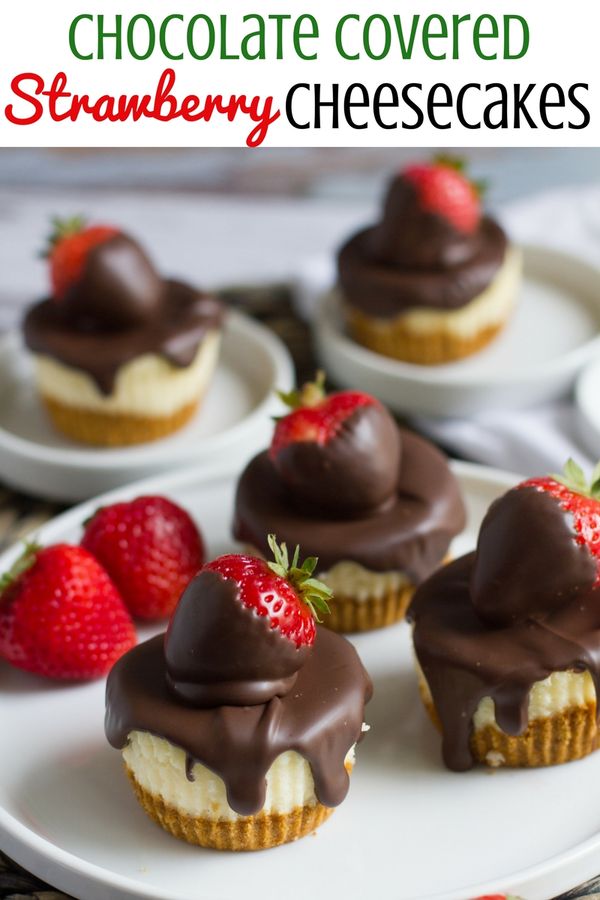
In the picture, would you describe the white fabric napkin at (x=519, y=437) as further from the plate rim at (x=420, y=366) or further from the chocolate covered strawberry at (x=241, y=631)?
the chocolate covered strawberry at (x=241, y=631)

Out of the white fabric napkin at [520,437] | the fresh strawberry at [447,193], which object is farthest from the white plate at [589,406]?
the fresh strawberry at [447,193]

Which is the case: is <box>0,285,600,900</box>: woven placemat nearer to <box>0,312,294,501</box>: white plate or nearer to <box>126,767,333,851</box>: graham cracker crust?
<box>0,312,294,501</box>: white plate

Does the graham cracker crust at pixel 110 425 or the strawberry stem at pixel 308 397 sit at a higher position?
the strawberry stem at pixel 308 397

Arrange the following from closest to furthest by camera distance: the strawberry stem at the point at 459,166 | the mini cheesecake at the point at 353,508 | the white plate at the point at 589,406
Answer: the mini cheesecake at the point at 353,508 → the white plate at the point at 589,406 → the strawberry stem at the point at 459,166

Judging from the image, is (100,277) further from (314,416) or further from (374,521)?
(374,521)

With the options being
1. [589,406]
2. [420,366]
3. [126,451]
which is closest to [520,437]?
[589,406]

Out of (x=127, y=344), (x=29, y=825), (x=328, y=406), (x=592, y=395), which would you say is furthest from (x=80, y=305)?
(x=29, y=825)
